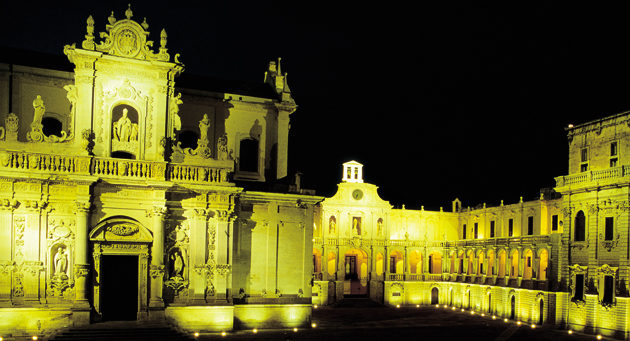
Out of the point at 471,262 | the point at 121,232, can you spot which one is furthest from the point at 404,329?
the point at 471,262

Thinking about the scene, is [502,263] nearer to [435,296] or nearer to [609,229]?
[435,296]

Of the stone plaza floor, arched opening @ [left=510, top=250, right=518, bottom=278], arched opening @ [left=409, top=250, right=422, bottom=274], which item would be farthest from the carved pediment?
arched opening @ [left=409, top=250, right=422, bottom=274]

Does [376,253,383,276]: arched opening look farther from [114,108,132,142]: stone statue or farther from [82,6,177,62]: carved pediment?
[82,6,177,62]: carved pediment

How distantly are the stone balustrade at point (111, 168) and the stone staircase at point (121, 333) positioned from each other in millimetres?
7264

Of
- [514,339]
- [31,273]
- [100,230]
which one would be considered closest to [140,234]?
[100,230]

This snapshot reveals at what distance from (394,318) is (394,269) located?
15749mm

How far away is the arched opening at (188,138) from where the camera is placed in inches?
1428

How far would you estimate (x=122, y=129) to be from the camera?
31.5 m

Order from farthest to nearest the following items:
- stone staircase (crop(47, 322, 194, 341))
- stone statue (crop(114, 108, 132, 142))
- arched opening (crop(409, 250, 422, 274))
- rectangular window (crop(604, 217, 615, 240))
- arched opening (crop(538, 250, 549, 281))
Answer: arched opening (crop(409, 250, 422, 274)), arched opening (crop(538, 250, 549, 281)), rectangular window (crop(604, 217, 615, 240)), stone statue (crop(114, 108, 132, 142)), stone staircase (crop(47, 322, 194, 341))

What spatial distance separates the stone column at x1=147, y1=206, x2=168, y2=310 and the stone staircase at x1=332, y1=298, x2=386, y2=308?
2737cm

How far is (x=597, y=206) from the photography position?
3972 centimetres

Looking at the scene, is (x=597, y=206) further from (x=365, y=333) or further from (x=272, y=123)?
(x=272, y=123)

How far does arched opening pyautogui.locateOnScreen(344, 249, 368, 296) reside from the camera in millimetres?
61000

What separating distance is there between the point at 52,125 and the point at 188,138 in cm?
759
